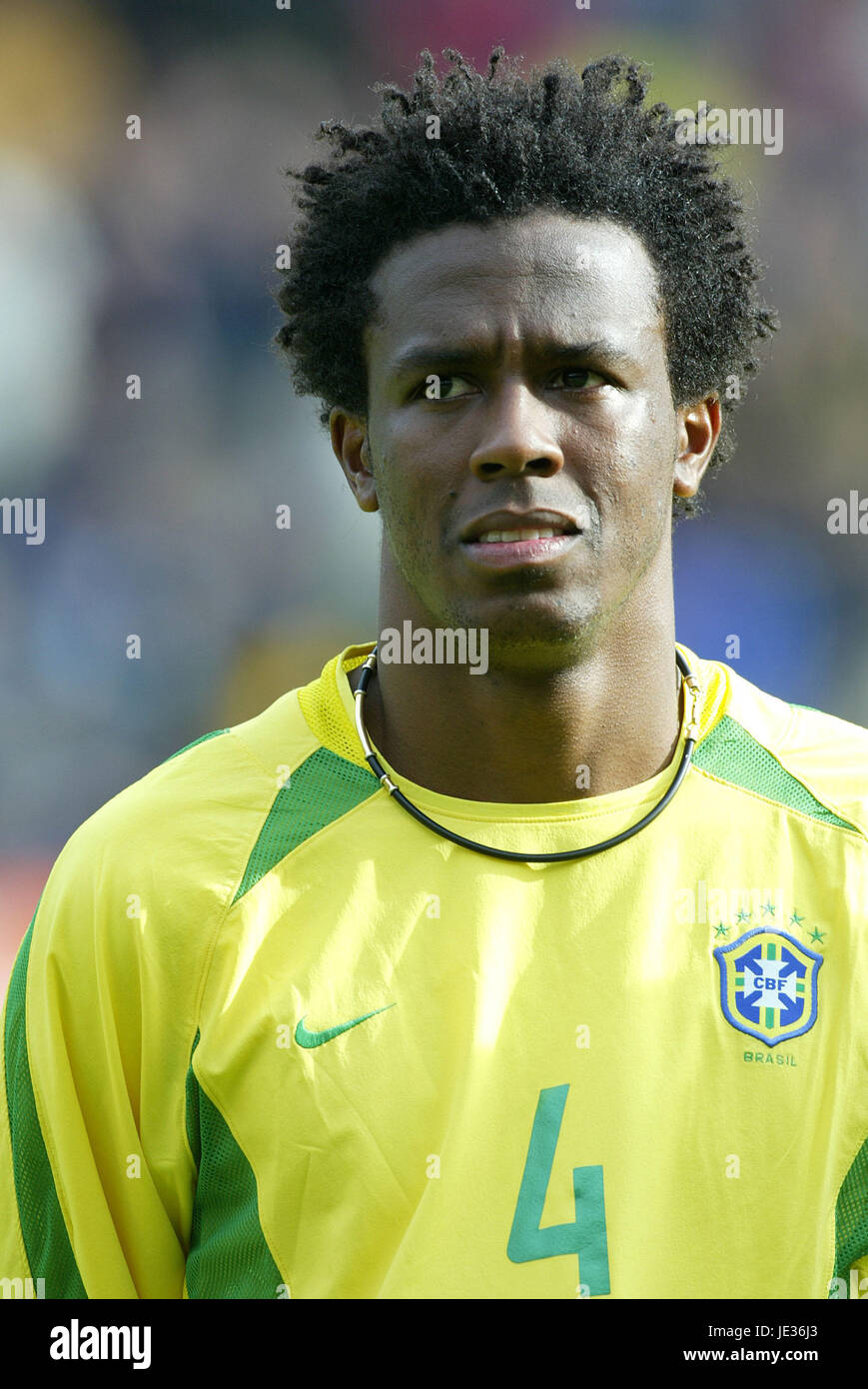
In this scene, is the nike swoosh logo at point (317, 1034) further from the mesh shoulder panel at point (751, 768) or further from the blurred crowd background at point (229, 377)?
the blurred crowd background at point (229, 377)

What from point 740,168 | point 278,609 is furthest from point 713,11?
point 278,609

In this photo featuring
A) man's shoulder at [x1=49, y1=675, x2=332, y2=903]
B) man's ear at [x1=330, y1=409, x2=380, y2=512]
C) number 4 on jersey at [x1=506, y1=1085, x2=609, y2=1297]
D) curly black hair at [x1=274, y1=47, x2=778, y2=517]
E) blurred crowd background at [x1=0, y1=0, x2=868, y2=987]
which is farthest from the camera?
blurred crowd background at [x1=0, y1=0, x2=868, y2=987]

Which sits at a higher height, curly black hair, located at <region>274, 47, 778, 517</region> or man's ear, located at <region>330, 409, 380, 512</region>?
curly black hair, located at <region>274, 47, 778, 517</region>

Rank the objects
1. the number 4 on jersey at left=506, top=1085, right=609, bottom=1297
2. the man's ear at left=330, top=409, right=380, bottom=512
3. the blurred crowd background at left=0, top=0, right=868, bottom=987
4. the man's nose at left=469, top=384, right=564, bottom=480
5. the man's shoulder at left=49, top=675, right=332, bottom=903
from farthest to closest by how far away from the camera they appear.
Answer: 1. the blurred crowd background at left=0, top=0, right=868, bottom=987
2. the man's ear at left=330, top=409, right=380, bottom=512
3. the man's shoulder at left=49, top=675, right=332, bottom=903
4. the man's nose at left=469, top=384, right=564, bottom=480
5. the number 4 on jersey at left=506, top=1085, right=609, bottom=1297

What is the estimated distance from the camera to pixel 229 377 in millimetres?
5707

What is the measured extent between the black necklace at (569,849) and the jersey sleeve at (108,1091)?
12.4 inches

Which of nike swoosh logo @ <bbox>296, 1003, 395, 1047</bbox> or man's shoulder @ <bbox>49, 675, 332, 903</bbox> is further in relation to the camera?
man's shoulder @ <bbox>49, 675, 332, 903</bbox>

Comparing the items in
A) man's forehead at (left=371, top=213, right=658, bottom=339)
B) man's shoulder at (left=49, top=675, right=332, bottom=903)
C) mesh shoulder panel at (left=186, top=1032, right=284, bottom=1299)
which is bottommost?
mesh shoulder panel at (left=186, top=1032, right=284, bottom=1299)

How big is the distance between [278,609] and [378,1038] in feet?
11.8

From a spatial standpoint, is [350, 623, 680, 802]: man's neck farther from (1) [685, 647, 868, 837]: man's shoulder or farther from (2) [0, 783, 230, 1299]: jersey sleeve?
(2) [0, 783, 230, 1299]: jersey sleeve

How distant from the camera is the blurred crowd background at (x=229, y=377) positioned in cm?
546

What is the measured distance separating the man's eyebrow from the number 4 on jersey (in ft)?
3.55

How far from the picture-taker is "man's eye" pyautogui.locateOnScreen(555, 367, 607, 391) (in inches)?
83.4

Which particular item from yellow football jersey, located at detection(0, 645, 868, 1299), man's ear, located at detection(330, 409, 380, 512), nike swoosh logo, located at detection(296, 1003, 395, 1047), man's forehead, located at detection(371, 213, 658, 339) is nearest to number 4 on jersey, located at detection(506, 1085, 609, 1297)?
yellow football jersey, located at detection(0, 645, 868, 1299)
